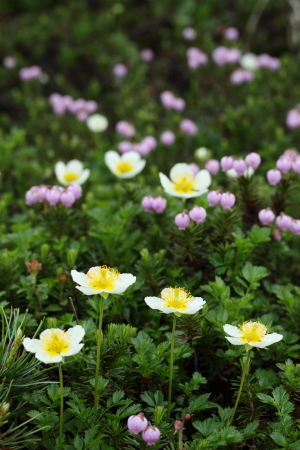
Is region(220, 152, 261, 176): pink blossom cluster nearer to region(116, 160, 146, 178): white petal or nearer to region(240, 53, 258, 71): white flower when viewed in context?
region(116, 160, 146, 178): white petal

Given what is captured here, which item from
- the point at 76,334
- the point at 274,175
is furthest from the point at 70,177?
the point at 76,334

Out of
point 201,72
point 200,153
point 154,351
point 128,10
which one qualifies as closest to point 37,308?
point 154,351

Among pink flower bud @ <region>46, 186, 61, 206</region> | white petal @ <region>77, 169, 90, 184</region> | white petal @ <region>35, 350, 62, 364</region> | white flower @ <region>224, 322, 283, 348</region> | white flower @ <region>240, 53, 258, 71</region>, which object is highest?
white petal @ <region>35, 350, 62, 364</region>

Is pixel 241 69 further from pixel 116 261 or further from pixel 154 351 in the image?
pixel 154 351

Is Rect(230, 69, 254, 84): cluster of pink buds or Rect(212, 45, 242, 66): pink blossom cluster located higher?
Rect(212, 45, 242, 66): pink blossom cluster

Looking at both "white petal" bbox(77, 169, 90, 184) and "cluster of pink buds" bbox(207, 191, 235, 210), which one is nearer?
"cluster of pink buds" bbox(207, 191, 235, 210)

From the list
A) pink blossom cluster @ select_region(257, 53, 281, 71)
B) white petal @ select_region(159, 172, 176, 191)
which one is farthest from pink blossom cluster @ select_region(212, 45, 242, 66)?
white petal @ select_region(159, 172, 176, 191)

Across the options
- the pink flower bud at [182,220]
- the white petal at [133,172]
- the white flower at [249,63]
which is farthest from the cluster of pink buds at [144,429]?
the white flower at [249,63]

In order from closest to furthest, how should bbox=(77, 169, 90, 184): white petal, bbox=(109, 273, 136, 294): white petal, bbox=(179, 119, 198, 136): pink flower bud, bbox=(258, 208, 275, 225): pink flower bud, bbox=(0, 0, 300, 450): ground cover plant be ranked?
bbox=(109, 273, 136, 294): white petal → bbox=(0, 0, 300, 450): ground cover plant → bbox=(258, 208, 275, 225): pink flower bud → bbox=(77, 169, 90, 184): white petal → bbox=(179, 119, 198, 136): pink flower bud
